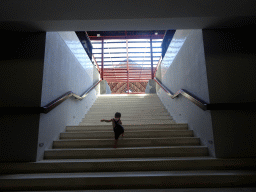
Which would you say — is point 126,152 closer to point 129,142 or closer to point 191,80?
point 129,142

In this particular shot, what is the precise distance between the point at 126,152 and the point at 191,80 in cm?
225

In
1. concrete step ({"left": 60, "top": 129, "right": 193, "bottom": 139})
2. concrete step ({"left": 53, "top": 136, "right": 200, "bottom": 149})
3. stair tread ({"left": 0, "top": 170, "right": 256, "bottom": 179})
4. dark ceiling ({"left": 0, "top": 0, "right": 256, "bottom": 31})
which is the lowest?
stair tread ({"left": 0, "top": 170, "right": 256, "bottom": 179})

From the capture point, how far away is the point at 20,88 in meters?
2.98

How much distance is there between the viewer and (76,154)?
2959 mm

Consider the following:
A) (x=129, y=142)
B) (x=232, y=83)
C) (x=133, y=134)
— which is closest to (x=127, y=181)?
(x=129, y=142)

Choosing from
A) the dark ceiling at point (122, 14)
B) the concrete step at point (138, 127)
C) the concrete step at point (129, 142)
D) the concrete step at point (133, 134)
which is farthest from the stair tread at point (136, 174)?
the dark ceiling at point (122, 14)

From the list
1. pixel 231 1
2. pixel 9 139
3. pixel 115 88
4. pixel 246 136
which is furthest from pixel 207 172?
pixel 115 88

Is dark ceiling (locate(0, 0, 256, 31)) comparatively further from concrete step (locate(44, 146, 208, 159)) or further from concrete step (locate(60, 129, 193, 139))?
concrete step (locate(44, 146, 208, 159))

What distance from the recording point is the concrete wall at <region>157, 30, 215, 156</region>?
10.1ft

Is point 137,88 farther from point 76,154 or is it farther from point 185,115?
point 76,154

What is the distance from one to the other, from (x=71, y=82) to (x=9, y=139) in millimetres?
2106

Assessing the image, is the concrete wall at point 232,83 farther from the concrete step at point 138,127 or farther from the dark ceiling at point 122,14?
the concrete step at point 138,127

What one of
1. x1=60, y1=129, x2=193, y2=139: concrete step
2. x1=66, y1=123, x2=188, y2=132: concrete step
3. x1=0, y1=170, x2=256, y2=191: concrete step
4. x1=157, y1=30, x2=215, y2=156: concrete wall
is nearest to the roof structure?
x1=157, y1=30, x2=215, y2=156: concrete wall

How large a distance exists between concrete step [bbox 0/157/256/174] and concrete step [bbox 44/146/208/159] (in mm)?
262
